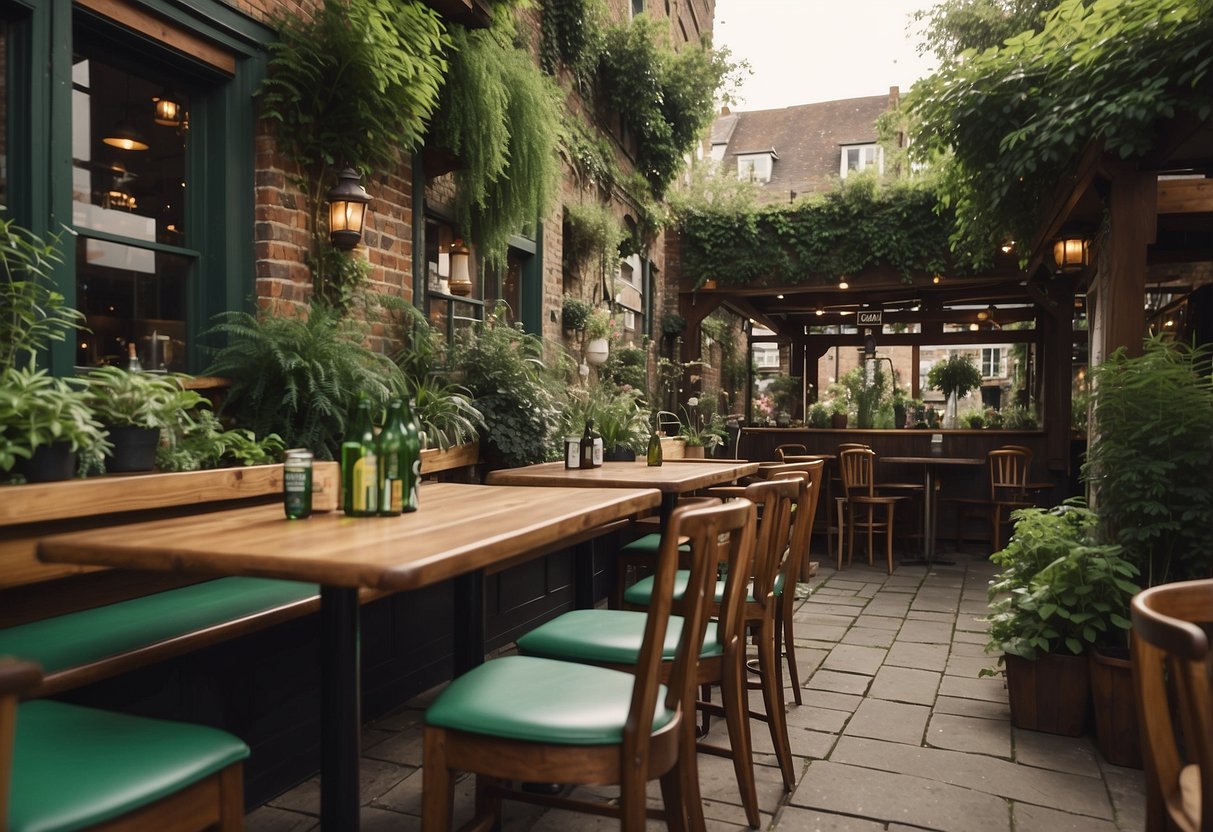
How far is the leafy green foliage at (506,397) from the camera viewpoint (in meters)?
4.18

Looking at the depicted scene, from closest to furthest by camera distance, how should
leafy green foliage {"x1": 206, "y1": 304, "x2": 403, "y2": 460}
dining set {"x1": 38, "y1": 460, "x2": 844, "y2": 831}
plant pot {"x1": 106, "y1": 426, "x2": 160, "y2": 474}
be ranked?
1. dining set {"x1": 38, "y1": 460, "x2": 844, "y2": 831}
2. plant pot {"x1": 106, "y1": 426, "x2": 160, "y2": 474}
3. leafy green foliage {"x1": 206, "y1": 304, "x2": 403, "y2": 460}

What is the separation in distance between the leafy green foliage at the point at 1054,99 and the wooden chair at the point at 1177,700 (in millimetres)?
2712

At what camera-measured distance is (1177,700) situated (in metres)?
1.18

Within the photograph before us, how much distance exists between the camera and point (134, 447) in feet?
7.55

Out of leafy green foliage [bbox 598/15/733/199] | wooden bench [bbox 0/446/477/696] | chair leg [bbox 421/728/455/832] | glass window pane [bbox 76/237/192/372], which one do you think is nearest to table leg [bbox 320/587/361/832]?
chair leg [bbox 421/728/455/832]

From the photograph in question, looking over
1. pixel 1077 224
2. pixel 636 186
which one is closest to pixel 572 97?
pixel 636 186

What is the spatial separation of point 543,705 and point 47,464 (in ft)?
4.45

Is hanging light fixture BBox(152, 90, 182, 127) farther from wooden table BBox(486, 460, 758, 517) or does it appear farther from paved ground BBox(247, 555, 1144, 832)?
paved ground BBox(247, 555, 1144, 832)

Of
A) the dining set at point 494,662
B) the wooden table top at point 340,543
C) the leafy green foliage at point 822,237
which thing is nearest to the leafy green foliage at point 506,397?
the wooden table top at point 340,543

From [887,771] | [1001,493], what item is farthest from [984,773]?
[1001,493]

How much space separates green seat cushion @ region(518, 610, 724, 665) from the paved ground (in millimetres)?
596

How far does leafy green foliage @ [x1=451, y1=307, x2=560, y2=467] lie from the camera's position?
418 centimetres

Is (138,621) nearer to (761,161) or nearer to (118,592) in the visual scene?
(118,592)

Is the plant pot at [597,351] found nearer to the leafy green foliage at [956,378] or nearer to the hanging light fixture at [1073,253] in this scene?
the hanging light fixture at [1073,253]
